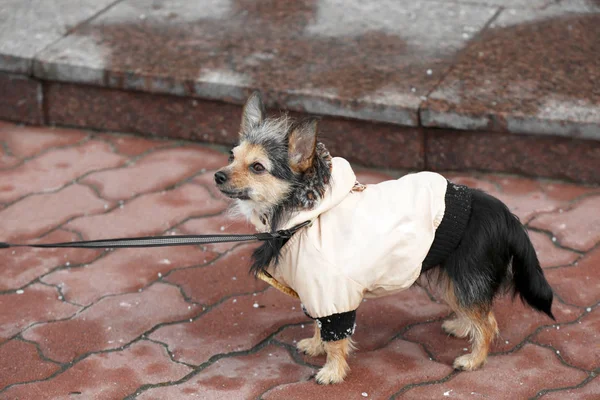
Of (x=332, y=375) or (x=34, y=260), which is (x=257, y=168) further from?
(x=34, y=260)

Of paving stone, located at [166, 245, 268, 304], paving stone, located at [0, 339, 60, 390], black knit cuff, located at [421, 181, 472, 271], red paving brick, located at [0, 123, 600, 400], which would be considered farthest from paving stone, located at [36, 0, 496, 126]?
paving stone, located at [0, 339, 60, 390]

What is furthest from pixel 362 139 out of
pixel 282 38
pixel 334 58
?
pixel 282 38

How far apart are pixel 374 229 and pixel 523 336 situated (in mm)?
885

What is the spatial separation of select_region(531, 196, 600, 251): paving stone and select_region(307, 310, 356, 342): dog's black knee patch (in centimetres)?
140

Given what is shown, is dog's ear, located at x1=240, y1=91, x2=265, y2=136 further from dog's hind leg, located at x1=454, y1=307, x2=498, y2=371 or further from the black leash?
dog's hind leg, located at x1=454, y1=307, x2=498, y2=371

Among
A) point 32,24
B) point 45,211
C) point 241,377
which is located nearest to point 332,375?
point 241,377

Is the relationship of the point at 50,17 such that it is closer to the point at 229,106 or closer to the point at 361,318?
the point at 229,106

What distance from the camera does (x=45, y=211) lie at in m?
4.55

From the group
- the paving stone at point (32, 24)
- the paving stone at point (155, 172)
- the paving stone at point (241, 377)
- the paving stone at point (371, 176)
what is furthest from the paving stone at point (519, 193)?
the paving stone at point (32, 24)

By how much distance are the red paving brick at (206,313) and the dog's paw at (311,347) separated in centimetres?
3

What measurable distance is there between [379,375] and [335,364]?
182 millimetres

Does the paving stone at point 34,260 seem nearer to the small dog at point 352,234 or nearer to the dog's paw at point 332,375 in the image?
the small dog at point 352,234

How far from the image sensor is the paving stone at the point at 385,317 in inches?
142

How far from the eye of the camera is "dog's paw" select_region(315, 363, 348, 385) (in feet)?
10.8
